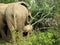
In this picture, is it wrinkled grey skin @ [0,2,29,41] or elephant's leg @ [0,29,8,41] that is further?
elephant's leg @ [0,29,8,41]

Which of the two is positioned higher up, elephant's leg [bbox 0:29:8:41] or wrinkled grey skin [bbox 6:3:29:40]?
wrinkled grey skin [bbox 6:3:29:40]

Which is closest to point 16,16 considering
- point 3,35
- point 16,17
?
point 16,17

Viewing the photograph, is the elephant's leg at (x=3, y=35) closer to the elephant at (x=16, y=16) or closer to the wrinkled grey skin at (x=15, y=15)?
the wrinkled grey skin at (x=15, y=15)

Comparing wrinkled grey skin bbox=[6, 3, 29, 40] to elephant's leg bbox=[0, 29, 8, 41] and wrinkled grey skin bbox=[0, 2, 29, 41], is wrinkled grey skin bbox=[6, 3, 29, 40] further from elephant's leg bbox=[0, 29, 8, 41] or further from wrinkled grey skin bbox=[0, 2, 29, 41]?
elephant's leg bbox=[0, 29, 8, 41]

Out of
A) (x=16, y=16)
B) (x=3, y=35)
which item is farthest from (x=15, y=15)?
(x=3, y=35)

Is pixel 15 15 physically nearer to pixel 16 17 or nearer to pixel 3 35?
pixel 16 17

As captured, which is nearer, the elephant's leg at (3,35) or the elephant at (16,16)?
the elephant at (16,16)

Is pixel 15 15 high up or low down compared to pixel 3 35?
up

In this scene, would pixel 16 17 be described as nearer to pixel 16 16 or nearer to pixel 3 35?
pixel 16 16

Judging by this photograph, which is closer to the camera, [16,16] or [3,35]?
[16,16]

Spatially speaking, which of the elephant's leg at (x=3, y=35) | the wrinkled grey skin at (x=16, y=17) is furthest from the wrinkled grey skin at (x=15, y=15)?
the elephant's leg at (x=3, y=35)

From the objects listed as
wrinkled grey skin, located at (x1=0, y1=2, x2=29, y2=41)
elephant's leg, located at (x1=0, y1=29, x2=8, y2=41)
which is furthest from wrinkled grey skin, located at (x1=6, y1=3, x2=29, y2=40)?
elephant's leg, located at (x1=0, y1=29, x2=8, y2=41)

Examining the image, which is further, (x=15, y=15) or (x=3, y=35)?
(x=3, y=35)

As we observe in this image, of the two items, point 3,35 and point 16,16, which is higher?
point 16,16
